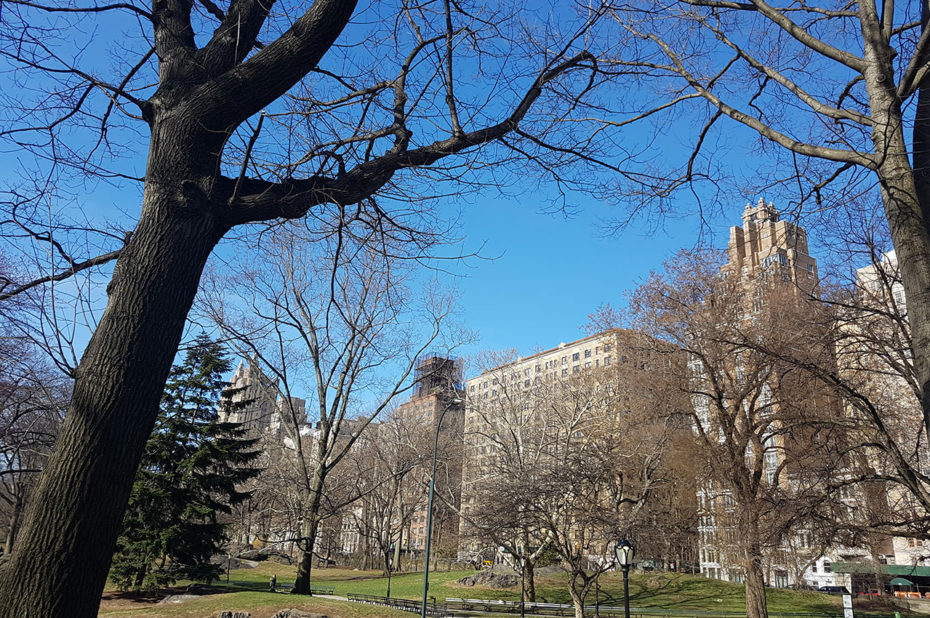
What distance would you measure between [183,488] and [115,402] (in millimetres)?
27005

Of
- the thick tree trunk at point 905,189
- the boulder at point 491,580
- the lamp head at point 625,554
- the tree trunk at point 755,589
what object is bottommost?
the boulder at point 491,580

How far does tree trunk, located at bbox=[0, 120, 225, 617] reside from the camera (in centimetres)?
271

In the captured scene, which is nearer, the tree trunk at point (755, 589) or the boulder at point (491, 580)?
the tree trunk at point (755, 589)

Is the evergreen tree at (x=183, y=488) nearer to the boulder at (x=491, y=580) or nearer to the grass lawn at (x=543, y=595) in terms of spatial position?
the grass lawn at (x=543, y=595)

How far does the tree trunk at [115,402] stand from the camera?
8.88ft

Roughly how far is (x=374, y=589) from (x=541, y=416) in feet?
45.9

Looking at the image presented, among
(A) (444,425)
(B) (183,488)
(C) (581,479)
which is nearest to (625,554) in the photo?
(C) (581,479)

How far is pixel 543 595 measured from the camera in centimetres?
3409

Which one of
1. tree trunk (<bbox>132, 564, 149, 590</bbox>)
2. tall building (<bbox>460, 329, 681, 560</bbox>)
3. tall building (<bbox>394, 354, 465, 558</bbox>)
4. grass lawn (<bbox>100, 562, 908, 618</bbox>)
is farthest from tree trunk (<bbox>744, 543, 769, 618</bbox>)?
tree trunk (<bbox>132, 564, 149, 590</bbox>)

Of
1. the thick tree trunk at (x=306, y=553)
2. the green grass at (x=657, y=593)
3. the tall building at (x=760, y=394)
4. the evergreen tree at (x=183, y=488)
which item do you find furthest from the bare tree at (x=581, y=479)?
the evergreen tree at (x=183, y=488)

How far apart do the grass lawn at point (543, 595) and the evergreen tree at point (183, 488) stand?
1661mm

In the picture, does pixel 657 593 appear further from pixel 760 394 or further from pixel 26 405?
pixel 26 405

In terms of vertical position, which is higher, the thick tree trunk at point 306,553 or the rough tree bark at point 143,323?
the rough tree bark at point 143,323

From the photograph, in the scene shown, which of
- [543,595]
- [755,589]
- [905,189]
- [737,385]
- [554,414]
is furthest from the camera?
[543,595]
